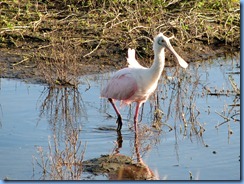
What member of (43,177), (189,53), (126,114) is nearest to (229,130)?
(126,114)

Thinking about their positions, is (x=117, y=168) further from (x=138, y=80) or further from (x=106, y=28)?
(x=106, y=28)

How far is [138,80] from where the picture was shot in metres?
8.63

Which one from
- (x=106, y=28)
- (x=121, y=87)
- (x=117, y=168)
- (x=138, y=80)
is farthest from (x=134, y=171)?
(x=106, y=28)

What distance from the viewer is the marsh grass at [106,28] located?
37.6 feet

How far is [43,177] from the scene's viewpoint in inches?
282

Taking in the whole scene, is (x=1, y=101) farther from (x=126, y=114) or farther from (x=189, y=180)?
(x=189, y=180)

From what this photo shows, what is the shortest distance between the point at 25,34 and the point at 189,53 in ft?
8.08

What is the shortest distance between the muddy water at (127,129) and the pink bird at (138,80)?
0.30 metres

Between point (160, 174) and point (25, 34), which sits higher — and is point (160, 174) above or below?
below

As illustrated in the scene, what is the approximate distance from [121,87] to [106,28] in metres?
3.31

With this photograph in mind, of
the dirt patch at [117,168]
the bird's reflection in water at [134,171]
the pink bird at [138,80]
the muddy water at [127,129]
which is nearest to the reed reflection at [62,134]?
the muddy water at [127,129]

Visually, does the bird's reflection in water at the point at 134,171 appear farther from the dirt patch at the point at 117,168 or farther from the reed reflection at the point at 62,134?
the reed reflection at the point at 62,134

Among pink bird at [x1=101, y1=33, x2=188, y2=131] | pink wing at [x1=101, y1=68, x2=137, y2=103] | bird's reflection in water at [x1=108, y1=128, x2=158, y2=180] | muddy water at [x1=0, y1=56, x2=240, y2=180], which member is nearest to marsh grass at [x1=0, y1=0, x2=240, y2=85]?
muddy water at [x1=0, y1=56, x2=240, y2=180]

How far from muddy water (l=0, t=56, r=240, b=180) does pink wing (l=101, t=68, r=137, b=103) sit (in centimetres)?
30
